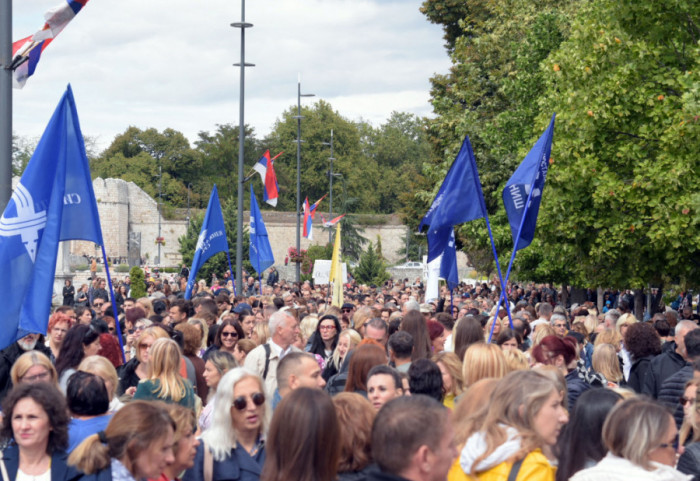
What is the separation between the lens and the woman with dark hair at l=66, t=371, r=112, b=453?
5.14m

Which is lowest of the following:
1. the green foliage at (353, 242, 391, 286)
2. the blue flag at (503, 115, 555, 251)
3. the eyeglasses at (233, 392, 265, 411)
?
the green foliage at (353, 242, 391, 286)

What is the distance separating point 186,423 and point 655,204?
13.3m

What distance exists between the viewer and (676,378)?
6891mm

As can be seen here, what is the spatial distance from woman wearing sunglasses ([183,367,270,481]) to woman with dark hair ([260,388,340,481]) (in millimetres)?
766

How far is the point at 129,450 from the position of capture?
4191 millimetres

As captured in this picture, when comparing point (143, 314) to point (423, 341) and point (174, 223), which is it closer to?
point (423, 341)

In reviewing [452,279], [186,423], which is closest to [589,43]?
[452,279]

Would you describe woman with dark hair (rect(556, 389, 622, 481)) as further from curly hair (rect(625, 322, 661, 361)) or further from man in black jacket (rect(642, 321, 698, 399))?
curly hair (rect(625, 322, 661, 361))

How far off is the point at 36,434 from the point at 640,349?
19.0ft

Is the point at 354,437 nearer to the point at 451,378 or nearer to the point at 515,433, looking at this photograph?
the point at 515,433

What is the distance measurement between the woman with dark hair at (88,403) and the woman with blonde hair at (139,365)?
190cm

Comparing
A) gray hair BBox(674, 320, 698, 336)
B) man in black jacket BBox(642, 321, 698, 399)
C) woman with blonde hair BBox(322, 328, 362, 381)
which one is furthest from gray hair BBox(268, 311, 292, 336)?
gray hair BBox(674, 320, 698, 336)

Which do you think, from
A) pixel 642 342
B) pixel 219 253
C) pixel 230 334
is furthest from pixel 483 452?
pixel 219 253

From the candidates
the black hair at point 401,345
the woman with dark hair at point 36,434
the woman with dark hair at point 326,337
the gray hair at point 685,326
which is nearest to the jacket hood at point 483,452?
the woman with dark hair at point 36,434
